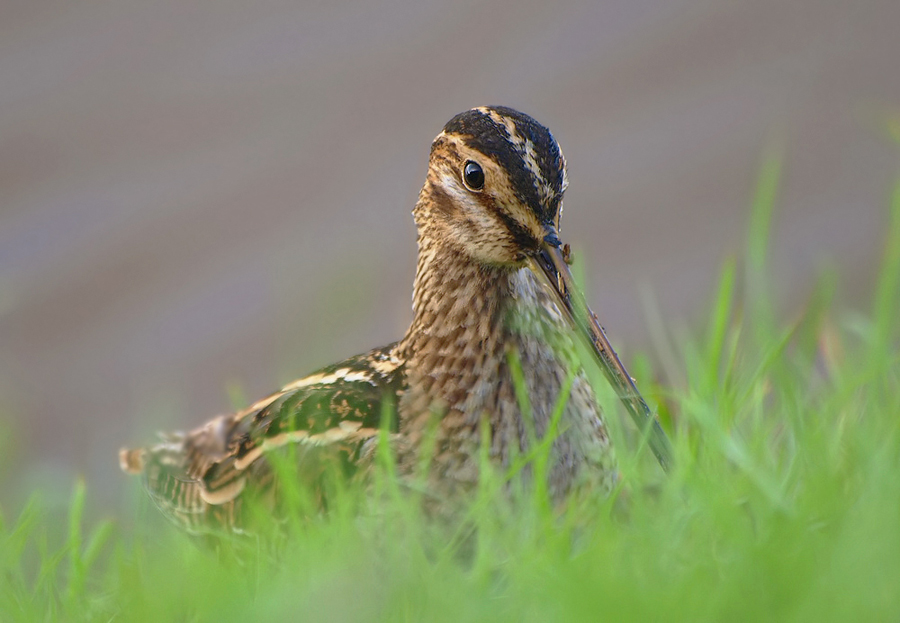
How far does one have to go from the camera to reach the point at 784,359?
3.10 meters

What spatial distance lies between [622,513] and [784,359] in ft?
1.98

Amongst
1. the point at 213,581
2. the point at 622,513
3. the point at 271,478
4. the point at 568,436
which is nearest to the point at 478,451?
the point at 568,436

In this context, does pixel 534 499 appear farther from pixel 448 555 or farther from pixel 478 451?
pixel 478 451

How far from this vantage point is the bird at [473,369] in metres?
3.25

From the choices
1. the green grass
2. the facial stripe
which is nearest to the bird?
the facial stripe

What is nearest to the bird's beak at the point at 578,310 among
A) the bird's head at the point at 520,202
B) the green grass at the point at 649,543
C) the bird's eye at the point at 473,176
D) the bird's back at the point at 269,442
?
the bird's head at the point at 520,202

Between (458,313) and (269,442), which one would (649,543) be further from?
(269,442)

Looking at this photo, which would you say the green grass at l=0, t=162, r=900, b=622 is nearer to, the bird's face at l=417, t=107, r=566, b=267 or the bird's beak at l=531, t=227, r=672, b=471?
the bird's beak at l=531, t=227, r=672, b=471

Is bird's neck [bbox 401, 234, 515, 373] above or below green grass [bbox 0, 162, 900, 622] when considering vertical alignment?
above

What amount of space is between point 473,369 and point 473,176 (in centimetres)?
59

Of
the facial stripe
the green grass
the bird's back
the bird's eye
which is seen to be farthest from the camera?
Result: the bird's back

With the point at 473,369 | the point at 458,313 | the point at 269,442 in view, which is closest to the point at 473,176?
the point at 458,313

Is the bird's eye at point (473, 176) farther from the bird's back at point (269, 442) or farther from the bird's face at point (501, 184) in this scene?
the bird's back at point (269, 442)

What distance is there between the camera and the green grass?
2.00m
